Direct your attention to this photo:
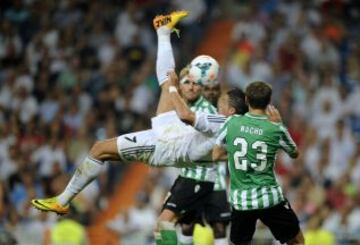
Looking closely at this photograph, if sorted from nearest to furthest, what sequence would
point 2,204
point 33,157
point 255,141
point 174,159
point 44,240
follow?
point 255,141
point 174,159
point 44,240
point 2,204
point 33,157

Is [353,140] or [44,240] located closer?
[44,240]

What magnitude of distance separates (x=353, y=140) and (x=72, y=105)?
180 inches

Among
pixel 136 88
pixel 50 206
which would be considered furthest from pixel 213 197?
pixel 136 88

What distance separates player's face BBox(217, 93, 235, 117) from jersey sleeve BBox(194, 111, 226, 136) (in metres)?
0.10

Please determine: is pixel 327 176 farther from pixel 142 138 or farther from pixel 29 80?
pixel 142 138

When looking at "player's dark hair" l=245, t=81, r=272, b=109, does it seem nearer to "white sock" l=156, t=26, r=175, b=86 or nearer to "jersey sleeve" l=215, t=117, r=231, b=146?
"jersey sleeve" l=215, t=117, r=231, b=146

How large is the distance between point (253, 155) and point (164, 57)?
179 centimetres

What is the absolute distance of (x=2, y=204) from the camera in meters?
18.3

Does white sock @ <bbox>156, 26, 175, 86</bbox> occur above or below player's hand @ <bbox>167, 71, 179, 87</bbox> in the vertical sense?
above

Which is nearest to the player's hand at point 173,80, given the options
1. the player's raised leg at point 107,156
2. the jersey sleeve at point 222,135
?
the player's raised leg at point 107,156

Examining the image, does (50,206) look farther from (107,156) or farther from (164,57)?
(164,57)

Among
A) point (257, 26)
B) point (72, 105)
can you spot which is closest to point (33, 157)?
point (72, 105)

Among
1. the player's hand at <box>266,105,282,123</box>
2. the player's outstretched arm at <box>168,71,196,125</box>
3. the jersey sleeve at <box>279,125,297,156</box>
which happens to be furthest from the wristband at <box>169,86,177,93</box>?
the jersey sleeve at <box>279,125,297,156</box>

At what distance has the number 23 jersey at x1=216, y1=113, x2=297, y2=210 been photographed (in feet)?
38.2
